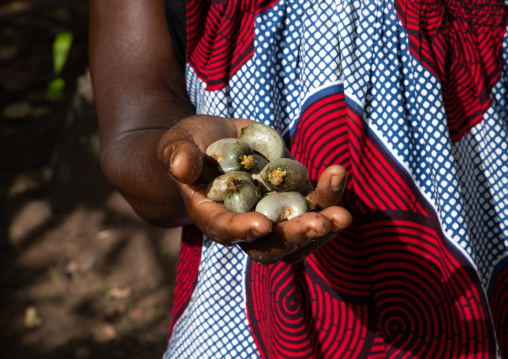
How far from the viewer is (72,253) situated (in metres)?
3.17

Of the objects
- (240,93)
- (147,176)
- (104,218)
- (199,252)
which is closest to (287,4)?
(240,93)

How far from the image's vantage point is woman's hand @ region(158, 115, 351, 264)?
87cm

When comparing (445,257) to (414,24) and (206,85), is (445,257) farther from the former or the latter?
(206,85)

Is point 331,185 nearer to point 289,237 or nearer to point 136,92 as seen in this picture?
point 289,237

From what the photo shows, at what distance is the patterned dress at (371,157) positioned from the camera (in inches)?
43.3

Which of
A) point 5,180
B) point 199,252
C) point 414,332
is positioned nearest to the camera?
point 414,332

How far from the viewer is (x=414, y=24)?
112 centimetres

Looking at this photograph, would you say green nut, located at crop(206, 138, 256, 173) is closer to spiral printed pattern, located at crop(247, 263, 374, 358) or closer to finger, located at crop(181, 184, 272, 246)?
finger, located at crop(181, 184, 272, 246)

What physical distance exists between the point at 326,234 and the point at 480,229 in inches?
21.7

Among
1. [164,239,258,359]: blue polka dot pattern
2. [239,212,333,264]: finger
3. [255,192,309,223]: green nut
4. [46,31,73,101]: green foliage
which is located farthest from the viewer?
[46,31,73,101]: green foliage

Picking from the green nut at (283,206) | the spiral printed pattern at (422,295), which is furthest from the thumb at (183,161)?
the spiral printed pattern at (422,295)

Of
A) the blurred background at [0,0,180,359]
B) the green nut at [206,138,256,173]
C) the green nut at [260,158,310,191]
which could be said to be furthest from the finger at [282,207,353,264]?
the blurred background at [0,0,180,359]

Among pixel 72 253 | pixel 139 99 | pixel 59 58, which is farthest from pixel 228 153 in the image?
pixel 59 58

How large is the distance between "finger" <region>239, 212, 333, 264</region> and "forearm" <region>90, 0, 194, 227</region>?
0.39m
